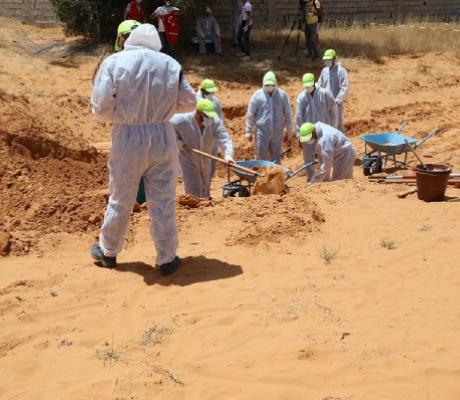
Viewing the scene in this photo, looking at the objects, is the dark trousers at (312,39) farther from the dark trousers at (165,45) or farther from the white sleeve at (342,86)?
the white sleeve at (342,86)

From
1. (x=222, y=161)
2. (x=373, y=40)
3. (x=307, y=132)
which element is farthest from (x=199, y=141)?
(x=373, y=40)

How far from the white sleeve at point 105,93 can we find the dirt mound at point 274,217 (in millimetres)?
1943

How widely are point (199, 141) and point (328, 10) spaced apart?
575 inches

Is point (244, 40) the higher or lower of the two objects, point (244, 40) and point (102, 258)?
the higher

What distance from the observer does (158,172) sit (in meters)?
5.48

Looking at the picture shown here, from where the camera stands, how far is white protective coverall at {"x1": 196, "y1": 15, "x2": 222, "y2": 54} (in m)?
17.8

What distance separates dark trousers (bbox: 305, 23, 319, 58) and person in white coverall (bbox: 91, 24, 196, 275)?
1300 centimetres

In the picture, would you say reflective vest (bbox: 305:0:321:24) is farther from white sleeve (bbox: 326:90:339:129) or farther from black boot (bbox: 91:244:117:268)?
black boot (bbox: 91:244:117:268)

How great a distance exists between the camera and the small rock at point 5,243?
21.2 feet

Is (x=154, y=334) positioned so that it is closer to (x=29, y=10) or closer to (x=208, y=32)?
(x=208, y=32)

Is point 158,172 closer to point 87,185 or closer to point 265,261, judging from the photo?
point 265,261

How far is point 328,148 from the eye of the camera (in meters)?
8.66

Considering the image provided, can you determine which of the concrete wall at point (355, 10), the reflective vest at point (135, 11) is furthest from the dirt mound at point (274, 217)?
the concrete wall at point (355, 10)

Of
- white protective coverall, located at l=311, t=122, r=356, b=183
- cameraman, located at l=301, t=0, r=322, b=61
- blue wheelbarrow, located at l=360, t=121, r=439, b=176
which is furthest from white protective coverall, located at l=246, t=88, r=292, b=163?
cameraman, located at l=301, t=0, r=322, b=61
